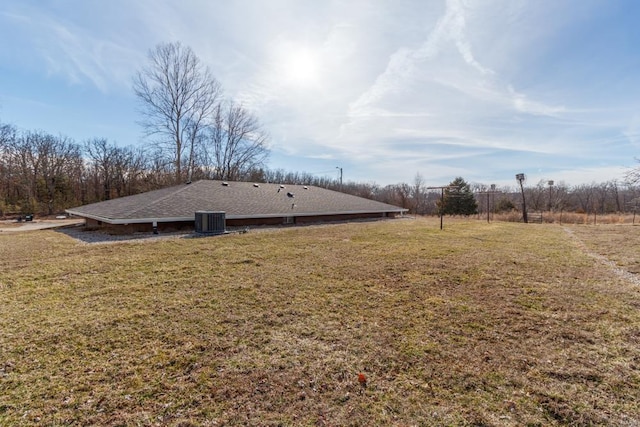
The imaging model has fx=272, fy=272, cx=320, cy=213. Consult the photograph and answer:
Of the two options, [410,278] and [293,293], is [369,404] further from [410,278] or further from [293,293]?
[410,278]

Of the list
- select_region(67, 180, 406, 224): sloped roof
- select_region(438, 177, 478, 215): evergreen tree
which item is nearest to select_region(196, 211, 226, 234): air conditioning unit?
select_region(67, 180, 406, 224): sloped roof

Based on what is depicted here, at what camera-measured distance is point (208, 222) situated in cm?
1138

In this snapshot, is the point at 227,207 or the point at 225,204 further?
the point at 225,204

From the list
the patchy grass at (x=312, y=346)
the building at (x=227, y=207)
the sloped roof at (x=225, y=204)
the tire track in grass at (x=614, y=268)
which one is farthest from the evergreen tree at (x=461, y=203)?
the patchy grass at (x=312, y=346)

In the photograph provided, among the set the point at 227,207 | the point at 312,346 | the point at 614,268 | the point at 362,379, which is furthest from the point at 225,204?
the point at 614,268

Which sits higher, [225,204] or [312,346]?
[225,204]

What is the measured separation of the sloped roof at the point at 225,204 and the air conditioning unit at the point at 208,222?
119cm

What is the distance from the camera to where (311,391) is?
90.8 inches

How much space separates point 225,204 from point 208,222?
3.03 meters

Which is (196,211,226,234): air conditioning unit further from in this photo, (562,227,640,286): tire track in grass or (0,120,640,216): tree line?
(0,120,640,216): tree line

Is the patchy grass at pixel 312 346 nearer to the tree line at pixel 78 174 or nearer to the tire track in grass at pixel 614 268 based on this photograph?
the tire track in grass at pixel 614 268

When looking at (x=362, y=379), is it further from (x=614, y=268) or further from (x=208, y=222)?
(x=208, y=222)

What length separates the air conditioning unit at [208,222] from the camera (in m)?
11.3

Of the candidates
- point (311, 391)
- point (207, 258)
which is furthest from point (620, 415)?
point (207, 258)
